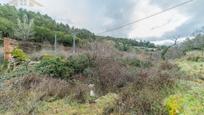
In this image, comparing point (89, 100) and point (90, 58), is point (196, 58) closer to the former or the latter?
point (90, 58)

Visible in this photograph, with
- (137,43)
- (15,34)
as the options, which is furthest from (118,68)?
(137,43)

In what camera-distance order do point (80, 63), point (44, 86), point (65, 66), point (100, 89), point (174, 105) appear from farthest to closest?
point (80, 63), point (65, 66), point (100, 89), point (44, 86), point (174, 105)

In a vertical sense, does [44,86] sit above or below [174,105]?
below

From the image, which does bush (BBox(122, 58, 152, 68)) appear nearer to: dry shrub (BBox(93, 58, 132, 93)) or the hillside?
the hillside

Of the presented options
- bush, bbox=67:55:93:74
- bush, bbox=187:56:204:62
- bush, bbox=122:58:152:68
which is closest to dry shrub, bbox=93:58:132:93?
bush, bbox=67:55:93:74

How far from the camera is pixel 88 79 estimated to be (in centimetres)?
1205

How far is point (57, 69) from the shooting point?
1290 centimetres

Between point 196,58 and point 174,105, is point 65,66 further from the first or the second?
point 196,58

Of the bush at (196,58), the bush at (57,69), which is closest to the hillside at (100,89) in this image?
the bush at (57,69)

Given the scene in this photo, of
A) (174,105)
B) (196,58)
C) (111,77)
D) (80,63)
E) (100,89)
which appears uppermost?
(196,58)

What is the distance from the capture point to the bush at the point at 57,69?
12758 mm

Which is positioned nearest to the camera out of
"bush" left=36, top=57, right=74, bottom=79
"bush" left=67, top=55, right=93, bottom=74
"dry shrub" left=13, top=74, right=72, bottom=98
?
"dry shrub" left=13, top=74, right=72, bottom=98

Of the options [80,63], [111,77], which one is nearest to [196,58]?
[80,63]

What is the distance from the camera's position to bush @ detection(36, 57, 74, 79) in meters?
12.8
